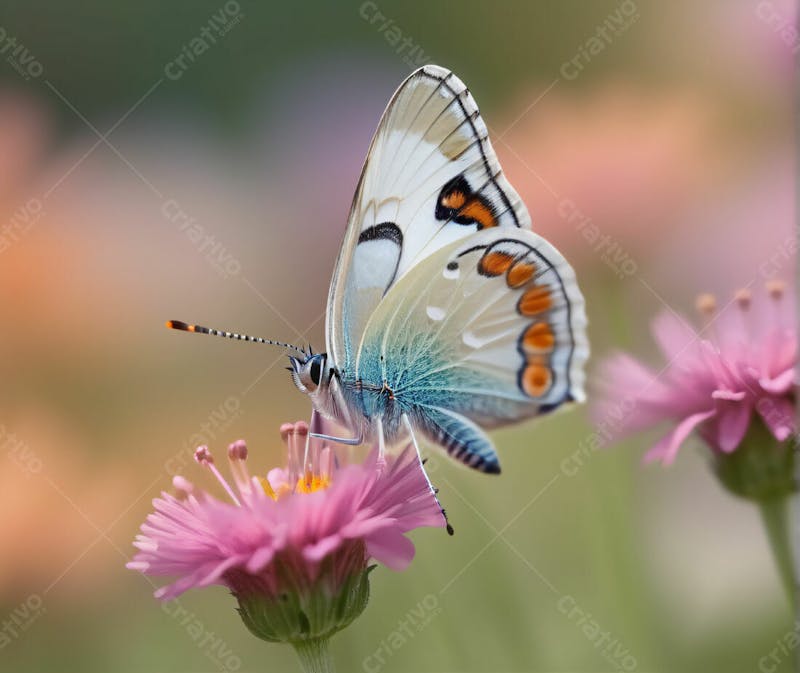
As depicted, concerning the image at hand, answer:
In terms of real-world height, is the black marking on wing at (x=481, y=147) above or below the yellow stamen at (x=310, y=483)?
above

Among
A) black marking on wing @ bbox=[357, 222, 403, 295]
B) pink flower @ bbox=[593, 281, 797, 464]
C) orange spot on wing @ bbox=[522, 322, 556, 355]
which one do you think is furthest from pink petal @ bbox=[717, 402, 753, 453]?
black marking on wing @ bbox=[357, 222, 403, 295]

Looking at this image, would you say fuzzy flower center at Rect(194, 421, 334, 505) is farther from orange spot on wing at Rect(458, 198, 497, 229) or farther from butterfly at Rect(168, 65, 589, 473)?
orange spot on wing at Rect(458, 198, 497, 229)

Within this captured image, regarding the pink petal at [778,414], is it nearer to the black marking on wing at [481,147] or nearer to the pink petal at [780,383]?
Result: the pink petal at [780,383]

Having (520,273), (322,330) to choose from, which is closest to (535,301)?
(520,273)

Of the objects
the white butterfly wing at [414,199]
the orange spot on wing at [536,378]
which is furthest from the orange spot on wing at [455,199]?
the orange spot on wing at [536,378]

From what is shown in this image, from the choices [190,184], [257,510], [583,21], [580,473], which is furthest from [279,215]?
[257,510]

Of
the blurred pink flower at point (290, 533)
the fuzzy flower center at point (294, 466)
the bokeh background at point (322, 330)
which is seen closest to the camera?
the blurred pink flower at point (290, 533)

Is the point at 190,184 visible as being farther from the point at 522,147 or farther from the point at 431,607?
the point at 431,607

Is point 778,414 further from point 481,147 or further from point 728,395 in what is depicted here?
point 481,147
